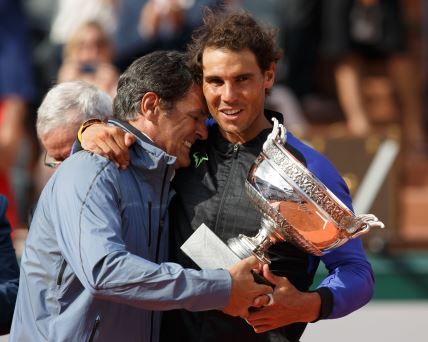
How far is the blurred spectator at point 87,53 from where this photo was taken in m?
7.14

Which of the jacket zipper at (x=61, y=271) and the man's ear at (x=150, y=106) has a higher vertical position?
the man's ear at (x=150, y=106)

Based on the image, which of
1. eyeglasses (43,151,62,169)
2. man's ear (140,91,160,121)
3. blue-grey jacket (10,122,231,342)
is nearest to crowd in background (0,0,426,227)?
eyeglasses (43,151,62,169)

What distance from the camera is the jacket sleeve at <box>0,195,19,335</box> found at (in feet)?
13.2

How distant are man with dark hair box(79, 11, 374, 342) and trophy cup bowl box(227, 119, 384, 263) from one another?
0.16m

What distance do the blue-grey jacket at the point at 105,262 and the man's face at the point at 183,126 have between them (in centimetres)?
9

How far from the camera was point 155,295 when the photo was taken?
3.49 meters

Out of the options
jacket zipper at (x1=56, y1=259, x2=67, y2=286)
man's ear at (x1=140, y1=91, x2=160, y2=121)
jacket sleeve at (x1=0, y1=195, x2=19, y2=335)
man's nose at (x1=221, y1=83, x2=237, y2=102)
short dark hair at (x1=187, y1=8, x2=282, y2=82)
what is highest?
short dark hair at (x1=187, y1=8, x2=282, y2=82)

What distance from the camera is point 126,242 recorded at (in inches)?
146

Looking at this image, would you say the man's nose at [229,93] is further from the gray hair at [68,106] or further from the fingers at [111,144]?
the gray hair at [68,106]

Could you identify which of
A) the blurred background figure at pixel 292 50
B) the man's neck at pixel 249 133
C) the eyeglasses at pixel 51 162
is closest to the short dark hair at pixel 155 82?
the man's neck at pixel 249 133

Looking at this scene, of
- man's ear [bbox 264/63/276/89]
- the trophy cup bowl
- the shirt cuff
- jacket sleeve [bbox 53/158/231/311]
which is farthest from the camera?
man's ear [bbox 264/63/276/89]

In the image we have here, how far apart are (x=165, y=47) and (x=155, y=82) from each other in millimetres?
3863

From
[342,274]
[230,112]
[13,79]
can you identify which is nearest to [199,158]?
[230,112]

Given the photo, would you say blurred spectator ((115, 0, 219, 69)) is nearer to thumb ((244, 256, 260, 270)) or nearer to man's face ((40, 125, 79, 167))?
man's face ((40, 125, 79, 167))
